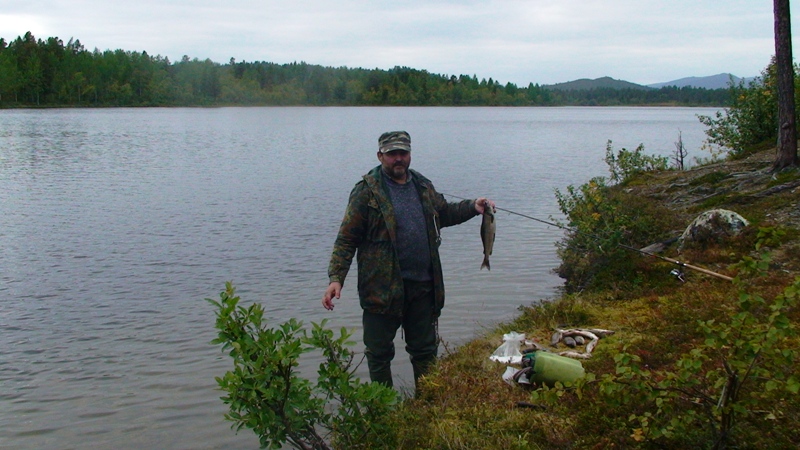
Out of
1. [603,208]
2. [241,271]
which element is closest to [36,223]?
[241,271]

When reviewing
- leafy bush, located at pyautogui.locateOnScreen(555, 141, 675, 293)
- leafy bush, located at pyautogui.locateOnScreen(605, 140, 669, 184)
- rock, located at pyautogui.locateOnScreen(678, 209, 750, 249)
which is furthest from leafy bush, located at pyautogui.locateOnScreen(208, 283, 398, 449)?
leafy bush, located at pyautogui.locateOnScreen(605, 140, 669, 184)

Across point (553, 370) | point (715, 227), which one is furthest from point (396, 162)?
point (715, 227)

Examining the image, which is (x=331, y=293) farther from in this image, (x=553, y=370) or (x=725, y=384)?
(x=725, y=384)

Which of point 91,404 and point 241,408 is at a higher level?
point 241,408

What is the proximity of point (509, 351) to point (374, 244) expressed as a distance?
1.68m

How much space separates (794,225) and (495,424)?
606cm

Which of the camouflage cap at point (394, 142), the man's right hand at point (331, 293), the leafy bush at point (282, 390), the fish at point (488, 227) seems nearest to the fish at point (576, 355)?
the fish at point (488, 227)

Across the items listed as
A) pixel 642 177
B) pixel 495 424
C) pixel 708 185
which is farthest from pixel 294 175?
pixel 495 424

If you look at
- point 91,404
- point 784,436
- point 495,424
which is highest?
point 784,436

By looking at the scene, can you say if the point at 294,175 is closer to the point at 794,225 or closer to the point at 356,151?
the point at 356,151

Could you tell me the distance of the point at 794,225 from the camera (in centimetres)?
911

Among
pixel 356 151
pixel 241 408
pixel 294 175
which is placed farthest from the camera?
pixel 356 151

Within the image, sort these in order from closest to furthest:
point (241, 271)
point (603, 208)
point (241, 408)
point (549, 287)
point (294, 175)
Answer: point (241, 408) < point (603, 208) < point (549, 287) < point (241, 271) < point (294, 175)

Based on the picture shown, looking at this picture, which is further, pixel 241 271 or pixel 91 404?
pixel 241 271
